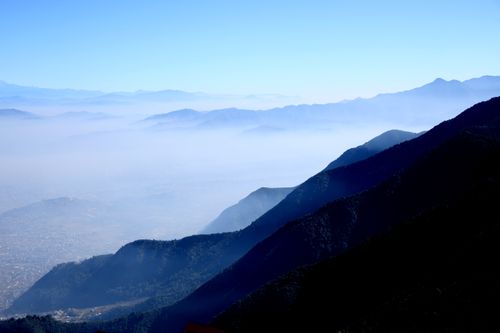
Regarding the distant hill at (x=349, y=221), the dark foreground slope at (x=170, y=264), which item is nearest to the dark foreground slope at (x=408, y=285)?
the distant hill at (x=349, y=221)

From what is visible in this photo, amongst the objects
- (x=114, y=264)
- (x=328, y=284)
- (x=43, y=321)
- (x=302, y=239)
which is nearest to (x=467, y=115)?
(x=302, y=239)

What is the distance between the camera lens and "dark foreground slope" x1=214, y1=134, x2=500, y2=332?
34.0m

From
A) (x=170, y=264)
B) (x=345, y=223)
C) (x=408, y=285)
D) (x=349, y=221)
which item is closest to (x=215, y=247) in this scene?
(x=170, y=264)

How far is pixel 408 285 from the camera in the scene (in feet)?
144

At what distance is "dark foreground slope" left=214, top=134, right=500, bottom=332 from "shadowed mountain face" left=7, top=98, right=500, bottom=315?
2973 cm

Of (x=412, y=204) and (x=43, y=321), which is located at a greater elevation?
(x=412, y=204)

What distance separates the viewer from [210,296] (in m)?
103

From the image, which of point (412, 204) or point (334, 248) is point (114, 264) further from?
point (412, 204)

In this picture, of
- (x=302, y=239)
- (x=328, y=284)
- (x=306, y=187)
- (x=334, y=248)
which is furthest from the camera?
(x=306, y=187)

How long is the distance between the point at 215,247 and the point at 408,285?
4648 inches

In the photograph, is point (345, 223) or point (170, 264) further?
point (170, 264)

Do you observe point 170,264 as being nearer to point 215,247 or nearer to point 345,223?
point 215,247

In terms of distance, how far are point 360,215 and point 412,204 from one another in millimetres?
11995

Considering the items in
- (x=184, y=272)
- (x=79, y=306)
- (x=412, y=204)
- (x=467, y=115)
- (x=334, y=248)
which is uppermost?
(x=467, y=115)
